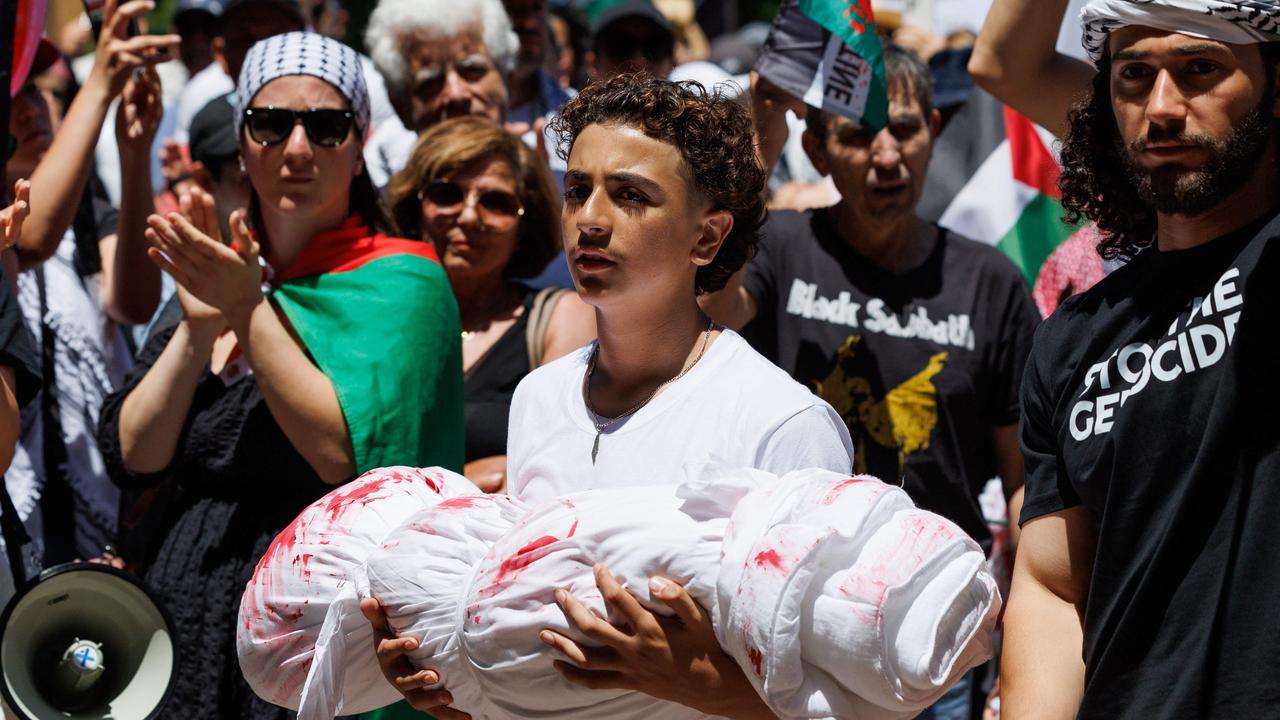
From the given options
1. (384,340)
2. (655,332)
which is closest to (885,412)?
(384,340)

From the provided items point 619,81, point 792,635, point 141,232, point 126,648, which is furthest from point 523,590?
point 141,232

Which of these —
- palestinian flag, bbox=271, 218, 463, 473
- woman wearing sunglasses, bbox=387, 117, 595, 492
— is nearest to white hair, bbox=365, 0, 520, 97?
woman wearing sunglasses, bbox=387, 117, 595, 492

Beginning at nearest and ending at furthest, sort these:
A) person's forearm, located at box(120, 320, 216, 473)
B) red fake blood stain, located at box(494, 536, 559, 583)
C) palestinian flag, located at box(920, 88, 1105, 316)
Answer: red fake blood stain, located at box(494, 536, 559, 583)
person's forearm, located at box(120, 320, 216, 473)
palestinian flag, located at box(920, 88, 1105, 316)

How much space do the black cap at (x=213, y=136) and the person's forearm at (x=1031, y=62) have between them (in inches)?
113

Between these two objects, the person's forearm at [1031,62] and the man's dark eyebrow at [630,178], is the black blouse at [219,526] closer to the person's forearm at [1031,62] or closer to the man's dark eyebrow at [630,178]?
the man's dark eyebrow at [630,178]

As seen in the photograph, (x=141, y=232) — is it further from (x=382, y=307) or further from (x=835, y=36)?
(x=835, y=36)

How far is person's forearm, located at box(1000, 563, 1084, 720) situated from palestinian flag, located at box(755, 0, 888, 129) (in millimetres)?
1871

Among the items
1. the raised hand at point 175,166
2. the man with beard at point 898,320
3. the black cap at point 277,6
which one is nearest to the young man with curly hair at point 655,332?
the man with beard at point 898,320

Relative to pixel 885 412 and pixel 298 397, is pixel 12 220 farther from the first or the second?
pixel 885 412

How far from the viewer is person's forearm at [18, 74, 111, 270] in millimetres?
4375

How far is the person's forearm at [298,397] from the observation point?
359 centimetres

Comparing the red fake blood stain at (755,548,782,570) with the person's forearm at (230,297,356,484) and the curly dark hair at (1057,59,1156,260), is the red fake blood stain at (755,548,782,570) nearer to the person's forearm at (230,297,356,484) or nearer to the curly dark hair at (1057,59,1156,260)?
the curly dark hair at (1057,59,1156,260)

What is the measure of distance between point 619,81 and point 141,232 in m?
2.34

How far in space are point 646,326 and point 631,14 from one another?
430cm
